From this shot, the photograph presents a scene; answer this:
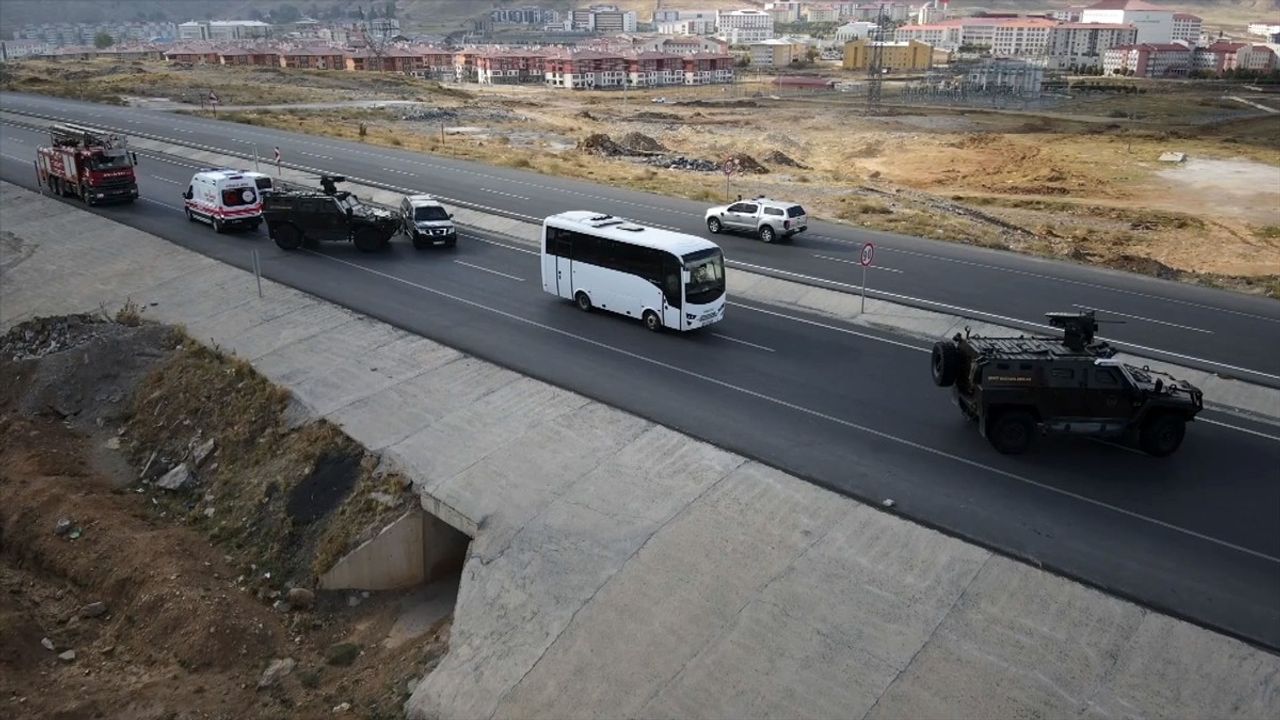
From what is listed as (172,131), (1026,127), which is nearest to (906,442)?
(172,131)

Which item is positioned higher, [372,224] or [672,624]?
[372,224]

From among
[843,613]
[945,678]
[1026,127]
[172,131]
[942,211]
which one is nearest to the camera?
[945,678]

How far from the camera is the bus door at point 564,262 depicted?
24.7 meters

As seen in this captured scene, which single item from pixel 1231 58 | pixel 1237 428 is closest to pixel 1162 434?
pixel 1237 428

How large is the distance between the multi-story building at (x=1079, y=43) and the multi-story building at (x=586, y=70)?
93289 mm

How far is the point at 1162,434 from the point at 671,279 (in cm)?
1120

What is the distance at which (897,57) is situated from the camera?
19388 centimetres

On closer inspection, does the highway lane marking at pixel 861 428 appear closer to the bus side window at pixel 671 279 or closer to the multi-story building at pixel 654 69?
the bus side window at pixel 671 279

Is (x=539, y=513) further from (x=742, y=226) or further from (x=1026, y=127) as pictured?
(x=1026, y=127)

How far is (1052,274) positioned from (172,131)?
179ft

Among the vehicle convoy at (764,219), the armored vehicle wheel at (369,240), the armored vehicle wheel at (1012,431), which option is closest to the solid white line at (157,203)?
the armored vehicle wheel at (369,240)

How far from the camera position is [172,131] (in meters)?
59.5

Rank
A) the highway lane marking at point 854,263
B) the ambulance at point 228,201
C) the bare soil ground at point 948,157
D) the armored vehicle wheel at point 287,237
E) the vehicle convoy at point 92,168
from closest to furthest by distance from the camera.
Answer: the highway lane marking at point 854,263 < the armored vehicle wheel at point 287,237 < the ambulance at point 228,201 < the vehicle convoy at point 92,168 < the bare soil ground at point 948,157

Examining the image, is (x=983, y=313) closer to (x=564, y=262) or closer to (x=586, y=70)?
(x=564, y=262)
